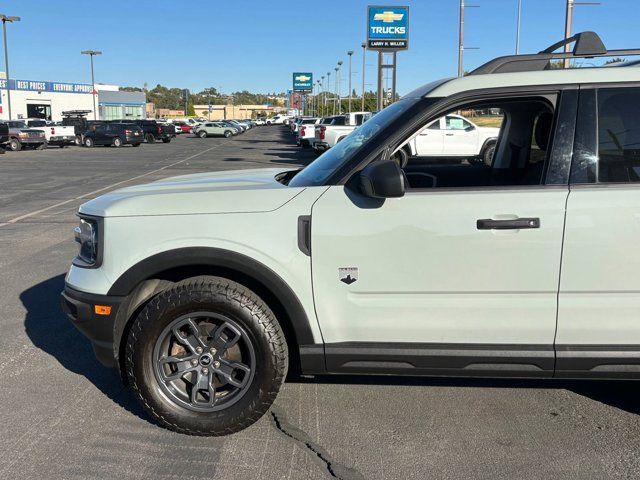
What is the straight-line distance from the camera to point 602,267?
9.98 ft

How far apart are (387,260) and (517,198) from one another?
2.41 ft

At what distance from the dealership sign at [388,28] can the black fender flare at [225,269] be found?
29.8 metres

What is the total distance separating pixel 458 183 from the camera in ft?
14.6

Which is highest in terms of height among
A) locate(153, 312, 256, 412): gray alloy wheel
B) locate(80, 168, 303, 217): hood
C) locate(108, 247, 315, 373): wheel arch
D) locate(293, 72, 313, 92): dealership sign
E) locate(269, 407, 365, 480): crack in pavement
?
locate(293, 72, 313, 92): dealership sign

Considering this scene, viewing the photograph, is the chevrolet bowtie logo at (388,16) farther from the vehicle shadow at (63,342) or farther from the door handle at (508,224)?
the door handle at (508,224)

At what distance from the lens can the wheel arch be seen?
320cm

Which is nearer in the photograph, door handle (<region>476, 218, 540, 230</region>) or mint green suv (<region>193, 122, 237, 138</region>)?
door handle (<region>476, 218, 540, 230</region>)

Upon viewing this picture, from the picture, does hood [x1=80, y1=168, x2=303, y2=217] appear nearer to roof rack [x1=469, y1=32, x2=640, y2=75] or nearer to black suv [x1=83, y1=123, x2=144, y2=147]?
roof rack [x1=469, y1=32, x2=640, y2=75]

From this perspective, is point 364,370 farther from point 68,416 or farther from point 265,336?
point 68,416

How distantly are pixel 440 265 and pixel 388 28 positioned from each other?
100 feet

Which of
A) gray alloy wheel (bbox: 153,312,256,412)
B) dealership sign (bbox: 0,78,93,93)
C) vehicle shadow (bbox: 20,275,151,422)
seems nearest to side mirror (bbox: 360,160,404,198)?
gray alloy wheel (bbox: 153,312,256,412)

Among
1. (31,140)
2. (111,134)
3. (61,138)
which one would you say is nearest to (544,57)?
(31,140)

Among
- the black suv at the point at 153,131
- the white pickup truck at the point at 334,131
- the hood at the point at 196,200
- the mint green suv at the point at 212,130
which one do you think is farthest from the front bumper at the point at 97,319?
the mint green suv at the point at 212,130

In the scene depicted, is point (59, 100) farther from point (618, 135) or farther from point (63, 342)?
point (618, 135)
